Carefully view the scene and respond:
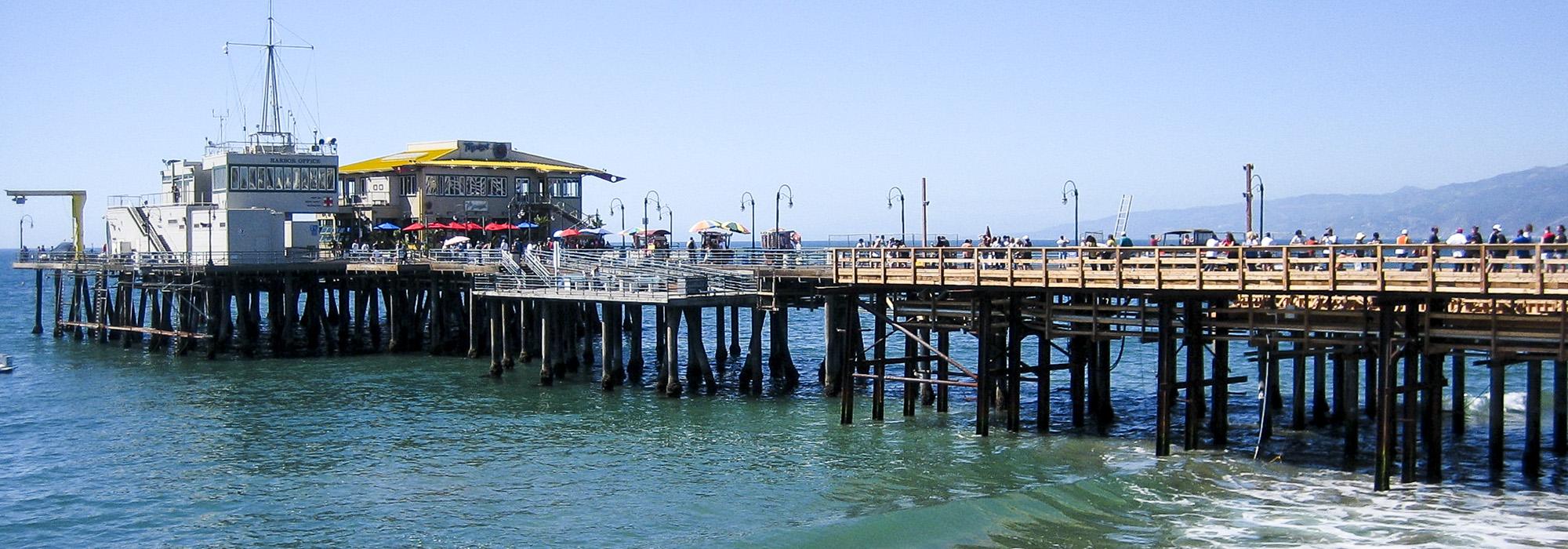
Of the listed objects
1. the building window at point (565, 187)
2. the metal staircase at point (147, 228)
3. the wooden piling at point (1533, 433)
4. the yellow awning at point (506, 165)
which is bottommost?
the wooden piling at point (1533, 433)

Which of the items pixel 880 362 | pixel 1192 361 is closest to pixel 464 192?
pixel 880 362

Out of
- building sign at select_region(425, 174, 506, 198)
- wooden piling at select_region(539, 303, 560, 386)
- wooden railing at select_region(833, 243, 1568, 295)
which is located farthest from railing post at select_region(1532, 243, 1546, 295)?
building sign at select_region(425, 174, 506, 198)

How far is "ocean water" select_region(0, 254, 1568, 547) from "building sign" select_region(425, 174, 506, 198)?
2676 centimetres

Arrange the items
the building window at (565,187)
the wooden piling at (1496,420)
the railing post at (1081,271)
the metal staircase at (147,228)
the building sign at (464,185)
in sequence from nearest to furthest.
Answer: the wooden piling at (1496,420) → the railing post at (1081,271) → the metal staircase at (147,228) → the building sign at (464,185) → the building window at (565,187)

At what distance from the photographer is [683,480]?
28.8 m

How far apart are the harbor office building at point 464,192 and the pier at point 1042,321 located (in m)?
11.2

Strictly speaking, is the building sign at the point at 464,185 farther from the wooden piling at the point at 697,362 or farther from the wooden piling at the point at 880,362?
the wooden piling at the point at 880,362

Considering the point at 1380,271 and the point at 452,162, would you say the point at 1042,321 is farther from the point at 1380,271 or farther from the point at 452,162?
the point at 452,162

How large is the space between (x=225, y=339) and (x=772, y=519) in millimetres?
36141

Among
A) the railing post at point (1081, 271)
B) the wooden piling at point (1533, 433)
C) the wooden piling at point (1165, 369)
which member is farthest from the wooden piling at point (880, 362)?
the wooden piling at point (1533, 433)

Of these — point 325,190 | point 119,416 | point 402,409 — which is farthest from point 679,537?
point 325,190

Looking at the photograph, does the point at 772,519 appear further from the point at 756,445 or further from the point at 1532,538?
the point at 1532,538

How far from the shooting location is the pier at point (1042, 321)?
24.9 meters

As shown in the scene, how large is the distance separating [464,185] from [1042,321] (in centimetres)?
4197
